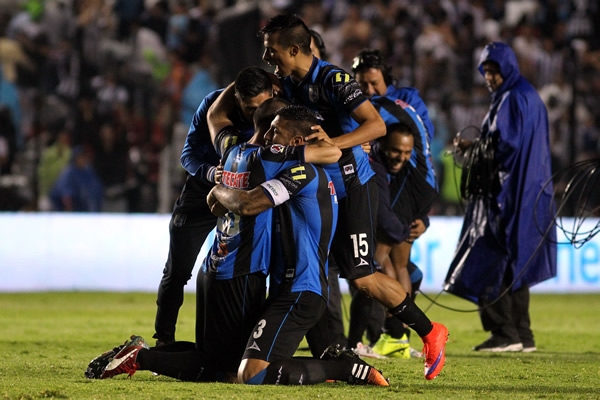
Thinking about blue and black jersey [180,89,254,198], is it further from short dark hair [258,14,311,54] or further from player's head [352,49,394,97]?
player's head [352,49,394,97]

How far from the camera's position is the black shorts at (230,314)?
548 centimetres

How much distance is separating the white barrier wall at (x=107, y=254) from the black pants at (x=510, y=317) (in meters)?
4.90

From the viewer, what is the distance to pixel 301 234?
5.43 m

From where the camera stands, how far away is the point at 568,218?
45.1 ft

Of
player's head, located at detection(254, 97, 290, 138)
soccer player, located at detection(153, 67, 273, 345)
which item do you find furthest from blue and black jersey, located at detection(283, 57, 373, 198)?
soccer player, located at detection(153, 67, 273, 345)

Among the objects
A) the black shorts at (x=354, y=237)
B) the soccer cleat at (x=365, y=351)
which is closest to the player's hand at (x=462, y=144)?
the soccer cleat at (x=365, y=351)

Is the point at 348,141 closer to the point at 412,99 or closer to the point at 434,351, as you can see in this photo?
the point at 434,351

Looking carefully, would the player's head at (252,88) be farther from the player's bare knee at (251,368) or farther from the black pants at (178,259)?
the player's bare knee at (251,368)

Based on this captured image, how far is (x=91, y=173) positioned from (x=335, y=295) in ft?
24.1

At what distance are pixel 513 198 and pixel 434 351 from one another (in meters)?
2.86

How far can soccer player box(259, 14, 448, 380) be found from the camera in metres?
5.92

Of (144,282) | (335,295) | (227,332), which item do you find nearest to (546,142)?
(335,295)

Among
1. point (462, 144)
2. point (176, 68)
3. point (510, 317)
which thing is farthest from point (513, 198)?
point (176, 68)

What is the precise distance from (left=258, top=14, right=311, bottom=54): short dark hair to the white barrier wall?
295 inches
